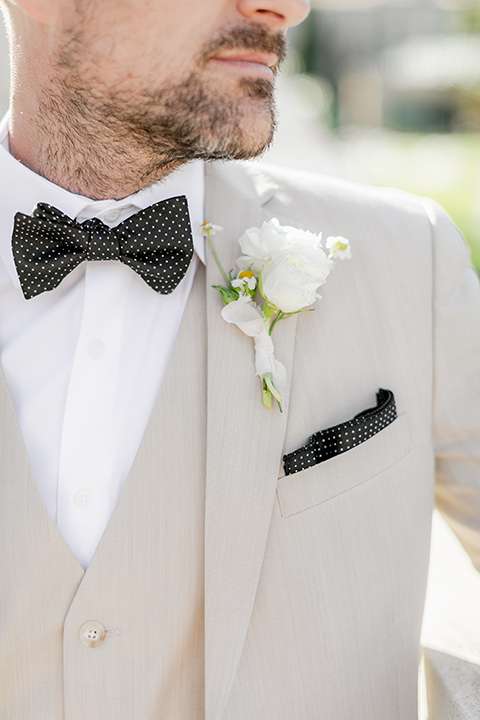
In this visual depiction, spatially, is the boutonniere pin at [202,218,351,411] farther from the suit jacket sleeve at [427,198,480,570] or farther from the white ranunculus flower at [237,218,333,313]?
the suit jacket sleeve at [427,198,480,570]

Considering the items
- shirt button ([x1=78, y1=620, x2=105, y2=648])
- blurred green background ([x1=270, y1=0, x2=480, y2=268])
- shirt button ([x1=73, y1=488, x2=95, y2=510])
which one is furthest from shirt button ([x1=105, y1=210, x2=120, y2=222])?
blurred green background ([x1=270, y1=0, x2=480, y2=268])

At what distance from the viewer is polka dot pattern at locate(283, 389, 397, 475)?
52.0 inches

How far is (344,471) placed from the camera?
136cm

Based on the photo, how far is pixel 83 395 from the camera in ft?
4.42

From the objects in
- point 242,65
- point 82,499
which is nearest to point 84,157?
point 242,65

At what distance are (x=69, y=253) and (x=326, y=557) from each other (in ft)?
2.34

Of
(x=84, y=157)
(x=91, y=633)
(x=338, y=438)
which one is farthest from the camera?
(x=84, y=157)

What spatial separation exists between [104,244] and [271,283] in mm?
319

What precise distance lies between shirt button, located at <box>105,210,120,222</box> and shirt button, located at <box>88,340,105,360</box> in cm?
29

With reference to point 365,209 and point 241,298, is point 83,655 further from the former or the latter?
point 365,209

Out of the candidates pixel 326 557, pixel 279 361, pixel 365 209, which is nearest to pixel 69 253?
pixel 279 361

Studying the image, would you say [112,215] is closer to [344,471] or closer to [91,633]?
[344,471]

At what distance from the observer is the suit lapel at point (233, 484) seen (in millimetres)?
1247

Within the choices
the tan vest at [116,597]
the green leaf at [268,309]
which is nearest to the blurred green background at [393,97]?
the green leaf at [268,309]
